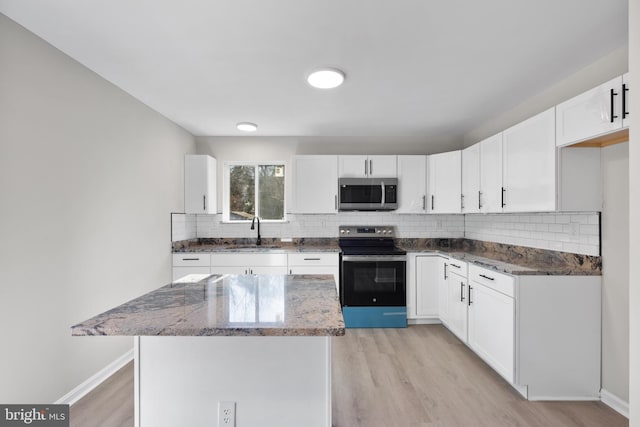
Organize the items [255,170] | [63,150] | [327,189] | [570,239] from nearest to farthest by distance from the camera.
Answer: [63,150]
[570,239]
[327,189]
[255,170]

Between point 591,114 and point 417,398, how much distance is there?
7.23 ft

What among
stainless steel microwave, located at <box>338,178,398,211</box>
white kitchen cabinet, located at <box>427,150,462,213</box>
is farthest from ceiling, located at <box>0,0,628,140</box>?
stainless steel microwave, located at <box>338,178,398,211</box>

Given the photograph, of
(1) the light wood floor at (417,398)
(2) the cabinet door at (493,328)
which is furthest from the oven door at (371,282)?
(2) the cabinet door at (493,328)

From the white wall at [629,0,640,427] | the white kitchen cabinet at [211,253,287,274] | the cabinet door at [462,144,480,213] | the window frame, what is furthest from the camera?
the window frame

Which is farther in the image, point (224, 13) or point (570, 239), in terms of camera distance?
point (570, 239)

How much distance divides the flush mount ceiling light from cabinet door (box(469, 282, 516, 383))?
82.9 inches

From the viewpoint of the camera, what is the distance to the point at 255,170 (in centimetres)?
429

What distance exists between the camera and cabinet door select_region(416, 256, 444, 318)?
3607 millimetres

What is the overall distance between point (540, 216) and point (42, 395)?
3970 mm

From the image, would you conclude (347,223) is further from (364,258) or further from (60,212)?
(60,212)

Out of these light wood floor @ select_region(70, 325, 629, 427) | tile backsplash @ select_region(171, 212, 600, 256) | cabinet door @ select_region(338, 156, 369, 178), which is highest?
cabinet door @ select_region(338, 156, 369, 178)

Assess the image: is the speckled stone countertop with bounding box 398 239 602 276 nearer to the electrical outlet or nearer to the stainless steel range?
the stainless steel range

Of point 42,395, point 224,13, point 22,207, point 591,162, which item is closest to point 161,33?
point 224,13

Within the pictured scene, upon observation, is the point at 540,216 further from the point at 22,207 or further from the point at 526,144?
the point at 22,207
